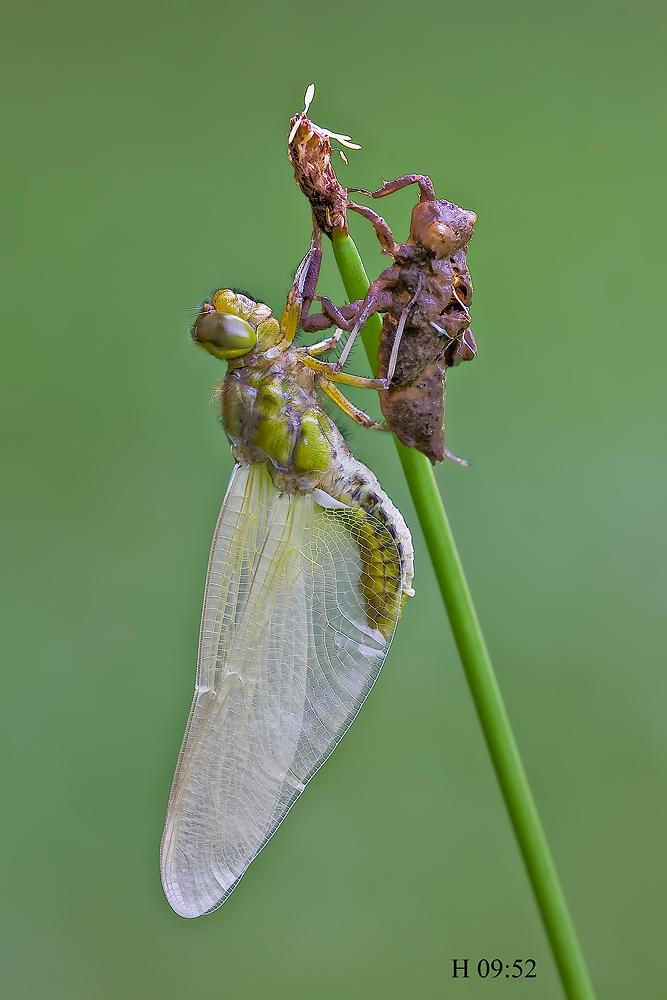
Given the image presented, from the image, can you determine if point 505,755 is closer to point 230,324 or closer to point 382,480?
point 230,324

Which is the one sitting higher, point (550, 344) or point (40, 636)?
point (550, 344)

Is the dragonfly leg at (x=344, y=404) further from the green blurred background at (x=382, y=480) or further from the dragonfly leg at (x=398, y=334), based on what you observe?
the green blurred background at (x=382, y=480)

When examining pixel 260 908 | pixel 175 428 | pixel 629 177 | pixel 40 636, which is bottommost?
pixel 260 908

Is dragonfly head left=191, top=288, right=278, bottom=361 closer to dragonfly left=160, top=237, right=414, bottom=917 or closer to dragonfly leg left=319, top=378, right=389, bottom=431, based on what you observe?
dragonfly left=160, top=237, right=414, bottom=917

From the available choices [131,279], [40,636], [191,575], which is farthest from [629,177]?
[40,636]

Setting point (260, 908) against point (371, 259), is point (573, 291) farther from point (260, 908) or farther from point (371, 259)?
point (260, 908)

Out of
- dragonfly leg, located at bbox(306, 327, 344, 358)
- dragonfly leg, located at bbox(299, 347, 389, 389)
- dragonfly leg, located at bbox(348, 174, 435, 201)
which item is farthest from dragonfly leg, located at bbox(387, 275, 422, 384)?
dragonfly leg, located at bbox(306, 327, 344, 358)

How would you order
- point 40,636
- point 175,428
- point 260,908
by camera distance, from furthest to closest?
point 175,428, point 40,636, point 260,908
